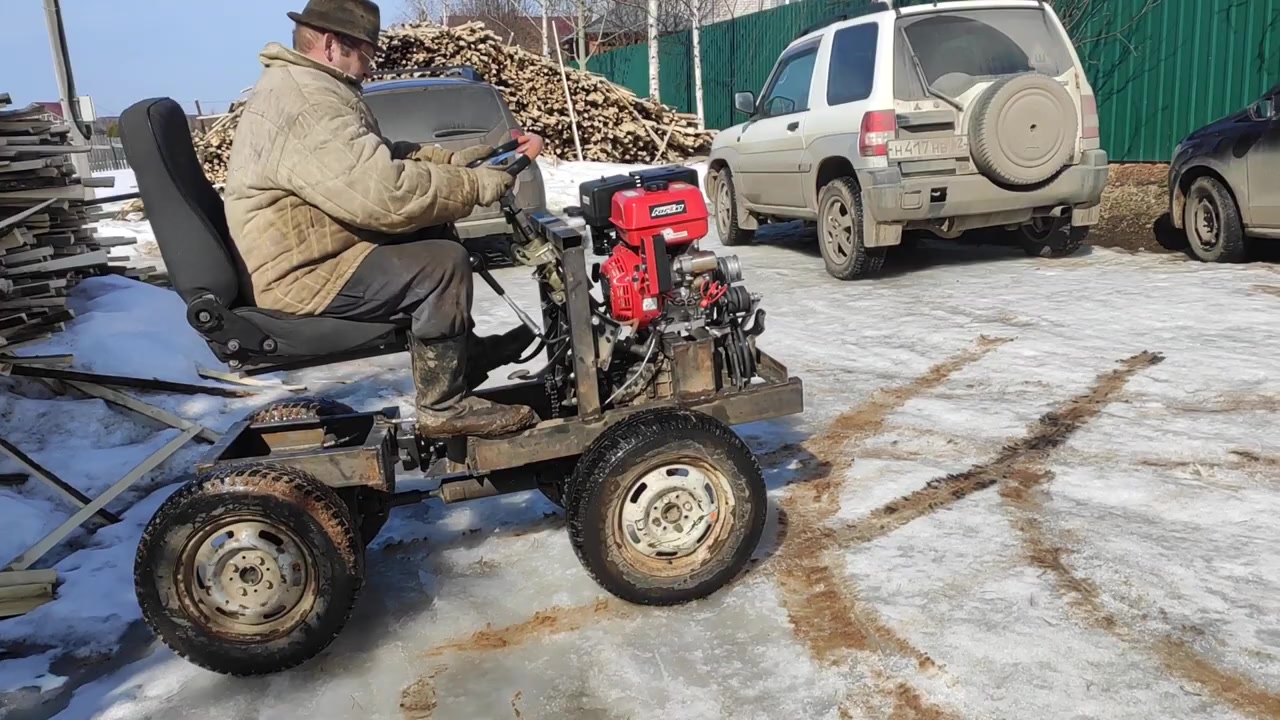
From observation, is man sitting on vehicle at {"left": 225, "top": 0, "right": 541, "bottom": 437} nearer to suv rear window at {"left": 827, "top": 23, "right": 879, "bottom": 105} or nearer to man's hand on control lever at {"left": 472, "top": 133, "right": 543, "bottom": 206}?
man's hand on control lever at {"left": 472, "top": 133, "right": 543, "bottom": 206}

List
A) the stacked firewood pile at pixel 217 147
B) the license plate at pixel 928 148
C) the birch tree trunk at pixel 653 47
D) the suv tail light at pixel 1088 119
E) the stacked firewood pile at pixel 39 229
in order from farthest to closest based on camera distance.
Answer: the birch tree trunk at pixel 653 47, the stacked firewood pile at pixel 217 147, the suv tail light at pixel 1088 119, the license plate at pixel 928 148, the stacked firewood pile at pixel 39 229

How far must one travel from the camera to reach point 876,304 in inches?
291

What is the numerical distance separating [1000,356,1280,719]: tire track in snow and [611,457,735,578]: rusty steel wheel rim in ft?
3.71

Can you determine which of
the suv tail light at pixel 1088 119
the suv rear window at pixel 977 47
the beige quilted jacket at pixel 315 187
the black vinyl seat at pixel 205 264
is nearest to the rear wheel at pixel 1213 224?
the suv tail light at pixel 1088 119

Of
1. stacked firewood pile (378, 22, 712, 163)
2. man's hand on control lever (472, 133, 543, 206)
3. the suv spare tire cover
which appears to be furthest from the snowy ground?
stacked firewood pile (378, 22, 712, 163)

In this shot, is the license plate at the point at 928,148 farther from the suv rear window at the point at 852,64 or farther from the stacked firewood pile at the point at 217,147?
the stacked firewood pile at the point at 217,147

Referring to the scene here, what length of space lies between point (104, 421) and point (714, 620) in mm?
3682

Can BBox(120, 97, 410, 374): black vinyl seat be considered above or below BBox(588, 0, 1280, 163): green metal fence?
below

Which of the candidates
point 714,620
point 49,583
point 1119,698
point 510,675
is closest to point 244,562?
point 510,675

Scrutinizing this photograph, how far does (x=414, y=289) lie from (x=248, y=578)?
3.42 feet

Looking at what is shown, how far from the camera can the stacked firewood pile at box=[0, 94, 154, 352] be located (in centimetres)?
570

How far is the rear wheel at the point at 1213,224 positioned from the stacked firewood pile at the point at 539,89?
11.3 m

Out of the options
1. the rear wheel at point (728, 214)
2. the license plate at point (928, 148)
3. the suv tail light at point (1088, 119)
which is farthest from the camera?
the rear wheel at point (728, 214)

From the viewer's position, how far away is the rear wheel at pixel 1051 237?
27.3 ft
